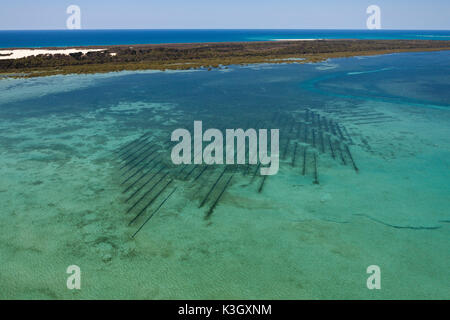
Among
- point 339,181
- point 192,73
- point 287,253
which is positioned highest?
point 192,73

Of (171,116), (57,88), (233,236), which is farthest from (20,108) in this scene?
(233,236)

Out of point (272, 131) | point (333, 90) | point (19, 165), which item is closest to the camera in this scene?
point (19, 165)

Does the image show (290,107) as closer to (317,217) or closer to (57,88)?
(317,217)

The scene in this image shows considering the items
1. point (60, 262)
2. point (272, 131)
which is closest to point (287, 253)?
point (60, 262)

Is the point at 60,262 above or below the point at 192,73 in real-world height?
below

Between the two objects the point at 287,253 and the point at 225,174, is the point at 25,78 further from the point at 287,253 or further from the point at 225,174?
the point at 287,253

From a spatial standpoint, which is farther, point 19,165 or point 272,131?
point 272,131

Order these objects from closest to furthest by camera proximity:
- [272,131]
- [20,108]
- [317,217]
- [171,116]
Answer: [317,217], [272,131], [171,116], [20,108]
